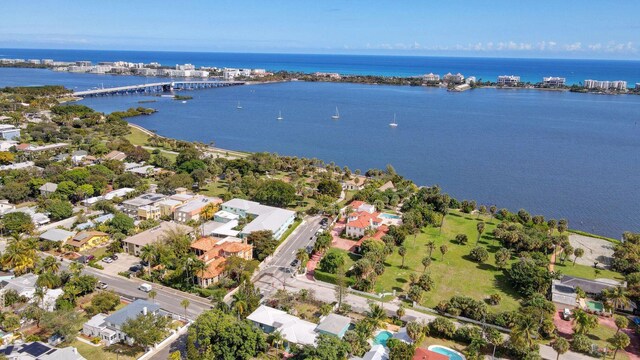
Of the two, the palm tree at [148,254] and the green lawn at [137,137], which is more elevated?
the green lawn at [137,137]

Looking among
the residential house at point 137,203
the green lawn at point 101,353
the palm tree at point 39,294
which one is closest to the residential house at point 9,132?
the residential house at point 137,203

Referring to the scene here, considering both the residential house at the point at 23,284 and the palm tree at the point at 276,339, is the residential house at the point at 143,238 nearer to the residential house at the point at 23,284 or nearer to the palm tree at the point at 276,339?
the residential house at the point at 23,284

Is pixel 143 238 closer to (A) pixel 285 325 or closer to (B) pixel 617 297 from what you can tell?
(A) pixel 285 325

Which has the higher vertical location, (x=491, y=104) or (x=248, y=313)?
(x=491, y=104)

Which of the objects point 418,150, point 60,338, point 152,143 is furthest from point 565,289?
point 152,143

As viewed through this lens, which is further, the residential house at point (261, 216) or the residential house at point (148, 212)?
the residential house at point (148, 212)

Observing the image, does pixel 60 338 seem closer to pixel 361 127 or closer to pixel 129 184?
pixel 129 184
